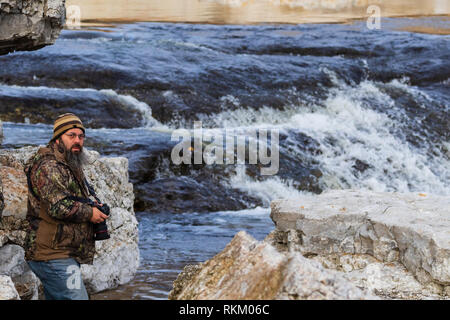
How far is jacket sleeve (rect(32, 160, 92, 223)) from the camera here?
3.89 metres

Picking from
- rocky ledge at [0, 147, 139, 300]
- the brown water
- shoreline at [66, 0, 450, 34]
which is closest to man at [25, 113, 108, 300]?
rocky ledge at [0, 147, 139, 300]

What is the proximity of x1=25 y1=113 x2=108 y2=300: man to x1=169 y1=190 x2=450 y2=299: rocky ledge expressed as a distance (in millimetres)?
604

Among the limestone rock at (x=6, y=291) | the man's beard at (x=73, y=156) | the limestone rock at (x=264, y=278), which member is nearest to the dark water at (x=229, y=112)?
the man's beard at (x=73, y=156)

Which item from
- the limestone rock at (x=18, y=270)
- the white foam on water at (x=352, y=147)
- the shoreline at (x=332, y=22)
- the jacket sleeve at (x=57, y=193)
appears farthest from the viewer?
the shoreline at (x=332, y=22)

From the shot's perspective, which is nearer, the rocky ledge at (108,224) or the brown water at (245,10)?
the rocky ledge at (108,224)

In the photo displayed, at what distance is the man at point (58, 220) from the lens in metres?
3.92

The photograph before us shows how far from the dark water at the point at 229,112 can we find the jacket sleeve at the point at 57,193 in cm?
158

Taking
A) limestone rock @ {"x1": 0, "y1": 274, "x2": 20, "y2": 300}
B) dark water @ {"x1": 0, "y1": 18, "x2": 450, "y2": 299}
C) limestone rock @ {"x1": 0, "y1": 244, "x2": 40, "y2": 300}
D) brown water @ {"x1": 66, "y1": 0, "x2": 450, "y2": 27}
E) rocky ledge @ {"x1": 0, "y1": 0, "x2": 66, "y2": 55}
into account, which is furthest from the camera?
brown water @ {"x1": 66, "y1": 0, "x2": 450, "y2": 27}

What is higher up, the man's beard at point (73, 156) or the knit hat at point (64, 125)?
the knit hat at point (64, 125)

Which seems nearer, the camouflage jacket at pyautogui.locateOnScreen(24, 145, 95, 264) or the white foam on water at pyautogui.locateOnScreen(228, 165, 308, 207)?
the camouflage jacket at pyautogui.locateOnScreen(24, 145, 95, 264)

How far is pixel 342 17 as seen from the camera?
2569 cm

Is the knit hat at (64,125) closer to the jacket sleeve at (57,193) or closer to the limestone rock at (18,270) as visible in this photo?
the jacket sleeve at (57,193)

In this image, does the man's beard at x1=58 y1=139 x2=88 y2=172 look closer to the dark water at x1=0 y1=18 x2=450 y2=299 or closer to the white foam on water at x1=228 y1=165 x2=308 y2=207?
the dark water at x1=0 y1=18 x2=450 y2=299

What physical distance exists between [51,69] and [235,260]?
11966 mm
